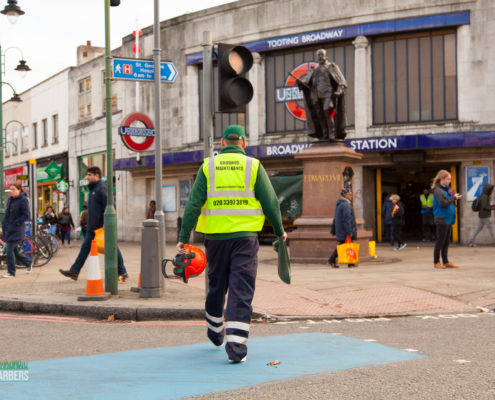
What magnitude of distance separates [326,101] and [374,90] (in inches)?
309

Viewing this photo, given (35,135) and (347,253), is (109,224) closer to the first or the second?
(347,253)

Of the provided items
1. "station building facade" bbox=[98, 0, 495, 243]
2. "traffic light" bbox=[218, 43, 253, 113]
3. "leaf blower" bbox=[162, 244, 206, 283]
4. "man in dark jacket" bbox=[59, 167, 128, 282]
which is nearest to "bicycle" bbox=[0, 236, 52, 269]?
"man in dark jacket" bbox=[59, 167, 128, 282]

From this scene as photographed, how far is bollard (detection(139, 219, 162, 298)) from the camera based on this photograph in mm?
9008

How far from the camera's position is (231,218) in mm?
5566

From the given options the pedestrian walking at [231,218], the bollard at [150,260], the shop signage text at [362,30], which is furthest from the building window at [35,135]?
the pedestrian walking at [231,218]

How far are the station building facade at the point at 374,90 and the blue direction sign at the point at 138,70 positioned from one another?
40.5ft

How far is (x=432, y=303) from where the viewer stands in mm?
8664

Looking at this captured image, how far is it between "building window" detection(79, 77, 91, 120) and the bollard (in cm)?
2544

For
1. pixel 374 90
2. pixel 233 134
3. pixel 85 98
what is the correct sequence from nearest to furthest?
pixel 233 134 → pixel 374 90 → pixel 85 98

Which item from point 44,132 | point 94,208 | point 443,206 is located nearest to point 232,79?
point 94,208

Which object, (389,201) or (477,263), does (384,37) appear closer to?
(389,201)

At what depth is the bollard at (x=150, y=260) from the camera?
901 cm

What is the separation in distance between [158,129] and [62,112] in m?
27.7

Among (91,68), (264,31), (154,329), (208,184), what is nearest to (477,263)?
(154,329)
